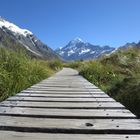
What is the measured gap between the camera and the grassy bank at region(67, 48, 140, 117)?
8094 mm

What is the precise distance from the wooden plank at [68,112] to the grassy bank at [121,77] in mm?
3121

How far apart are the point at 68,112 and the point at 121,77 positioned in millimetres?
8083

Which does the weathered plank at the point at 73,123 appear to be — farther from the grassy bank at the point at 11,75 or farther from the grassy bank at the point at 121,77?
the grassy bank at the point at 121,77

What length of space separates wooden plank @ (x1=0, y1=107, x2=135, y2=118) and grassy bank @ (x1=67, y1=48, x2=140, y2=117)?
3.12 metres

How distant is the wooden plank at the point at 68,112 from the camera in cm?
396

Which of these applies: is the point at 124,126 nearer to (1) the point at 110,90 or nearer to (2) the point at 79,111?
(2) the point at 79,111

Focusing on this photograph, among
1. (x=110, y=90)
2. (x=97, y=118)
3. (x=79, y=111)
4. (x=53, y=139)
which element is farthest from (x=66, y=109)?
(x=110, y=90)

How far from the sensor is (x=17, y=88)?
25.6 feet

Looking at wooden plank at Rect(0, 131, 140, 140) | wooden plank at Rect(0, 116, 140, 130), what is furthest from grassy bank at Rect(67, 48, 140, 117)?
wooden plank at Rect(0, 131, 140, 140)

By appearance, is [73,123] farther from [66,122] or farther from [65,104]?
[65,104]

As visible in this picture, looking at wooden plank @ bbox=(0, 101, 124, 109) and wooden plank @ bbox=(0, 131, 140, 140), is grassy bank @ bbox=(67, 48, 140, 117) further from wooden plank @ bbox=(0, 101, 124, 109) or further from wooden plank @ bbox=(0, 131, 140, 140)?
wooden plank @ bbox=(0, 131, 140, 140)

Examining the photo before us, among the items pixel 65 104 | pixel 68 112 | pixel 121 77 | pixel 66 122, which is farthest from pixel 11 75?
pixel 121 77

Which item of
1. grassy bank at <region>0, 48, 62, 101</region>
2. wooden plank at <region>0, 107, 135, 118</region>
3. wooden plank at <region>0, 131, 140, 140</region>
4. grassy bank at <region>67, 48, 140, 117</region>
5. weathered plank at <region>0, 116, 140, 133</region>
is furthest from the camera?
grassy bank at <region>67, 48, 140, 117</region>

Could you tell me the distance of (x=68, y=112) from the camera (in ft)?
13.9
